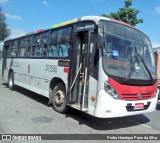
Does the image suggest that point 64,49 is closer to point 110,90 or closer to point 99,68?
point 99,68

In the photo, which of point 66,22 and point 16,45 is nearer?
point 66,22

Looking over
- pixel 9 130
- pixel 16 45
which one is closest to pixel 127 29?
pixel 9 130

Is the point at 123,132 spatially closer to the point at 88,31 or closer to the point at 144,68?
the point at 144,68

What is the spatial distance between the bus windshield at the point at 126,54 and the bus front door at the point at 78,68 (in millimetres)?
729

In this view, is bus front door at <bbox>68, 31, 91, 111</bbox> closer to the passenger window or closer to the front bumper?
the front bumper

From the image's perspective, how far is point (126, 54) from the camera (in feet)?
22.2

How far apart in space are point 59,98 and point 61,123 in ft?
4.49

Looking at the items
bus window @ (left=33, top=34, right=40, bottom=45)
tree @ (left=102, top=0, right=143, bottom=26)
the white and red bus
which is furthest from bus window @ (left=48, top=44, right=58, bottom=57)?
tree @ (left=102, top=0, right=143, bottom=26)

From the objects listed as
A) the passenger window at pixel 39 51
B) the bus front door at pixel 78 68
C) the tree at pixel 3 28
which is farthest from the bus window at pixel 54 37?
the tree at pixel 3 28

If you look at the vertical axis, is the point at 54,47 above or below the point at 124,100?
above

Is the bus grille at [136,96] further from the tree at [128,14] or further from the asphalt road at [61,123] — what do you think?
the tree at [128,14]

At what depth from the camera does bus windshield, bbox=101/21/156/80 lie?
646 cm

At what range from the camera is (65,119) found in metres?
7.48

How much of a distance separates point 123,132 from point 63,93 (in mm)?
2406
